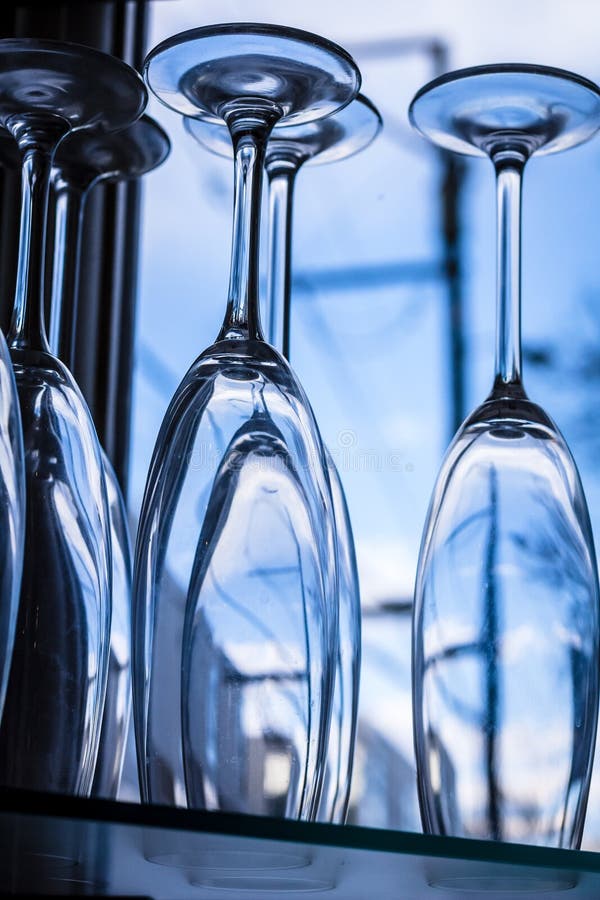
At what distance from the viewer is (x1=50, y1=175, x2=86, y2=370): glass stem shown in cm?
60

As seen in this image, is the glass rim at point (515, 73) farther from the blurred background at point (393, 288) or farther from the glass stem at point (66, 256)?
the blurred background at point (393, 288)

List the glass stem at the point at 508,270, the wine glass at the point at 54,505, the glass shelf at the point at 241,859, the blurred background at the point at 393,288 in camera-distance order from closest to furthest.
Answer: the glass shelf at the point at 241,859 → the wine glass at the point at 54,505 → the glass stem at the point at 508,270 → the blurred background at the point at 393,288

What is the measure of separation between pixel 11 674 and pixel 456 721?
159 mm

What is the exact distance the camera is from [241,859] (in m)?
0.38

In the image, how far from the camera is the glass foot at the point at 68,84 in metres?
0.44

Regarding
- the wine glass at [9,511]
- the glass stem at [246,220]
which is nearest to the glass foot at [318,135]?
the glass stem at [246,220]

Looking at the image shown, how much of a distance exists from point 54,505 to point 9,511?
2.3 inches

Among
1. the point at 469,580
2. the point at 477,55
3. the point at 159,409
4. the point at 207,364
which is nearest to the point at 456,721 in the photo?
the point at 469,580

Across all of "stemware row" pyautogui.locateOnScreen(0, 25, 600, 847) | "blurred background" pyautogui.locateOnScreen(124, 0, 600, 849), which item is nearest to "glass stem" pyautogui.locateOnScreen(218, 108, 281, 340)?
"stemware row" pyautogui.locateOnScreen(0, 25, 600, 847)

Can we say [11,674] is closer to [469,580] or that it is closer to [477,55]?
[469,580]

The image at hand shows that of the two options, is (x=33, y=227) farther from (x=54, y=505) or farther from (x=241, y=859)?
(x=241, y=859)

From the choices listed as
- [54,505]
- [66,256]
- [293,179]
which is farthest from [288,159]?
[54,505]

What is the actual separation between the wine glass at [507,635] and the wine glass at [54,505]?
0.12m

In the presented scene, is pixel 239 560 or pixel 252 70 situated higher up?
pixel 252 70
